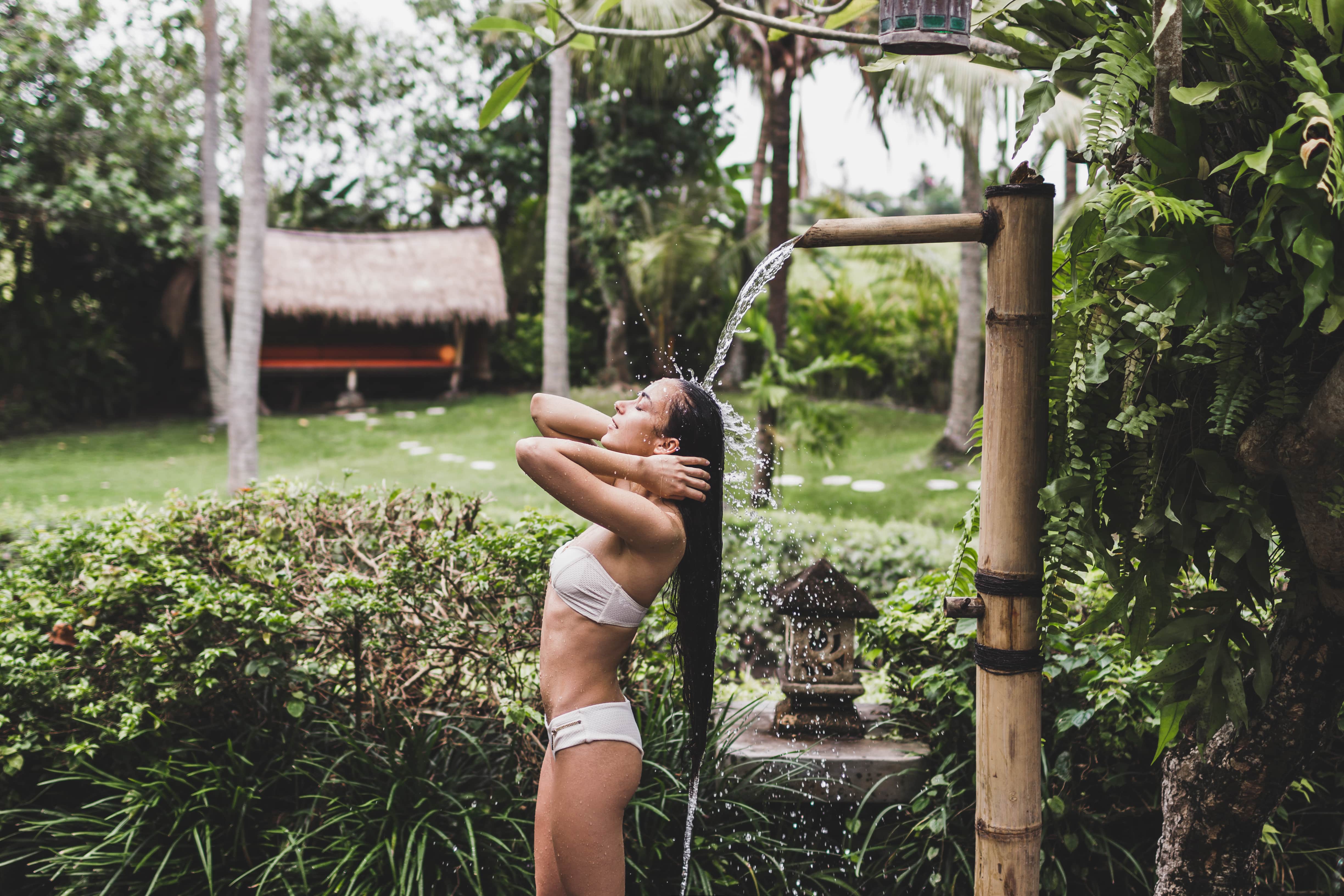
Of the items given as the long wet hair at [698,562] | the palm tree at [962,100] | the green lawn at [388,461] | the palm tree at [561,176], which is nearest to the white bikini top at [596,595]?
the long wet hair at [698,562]

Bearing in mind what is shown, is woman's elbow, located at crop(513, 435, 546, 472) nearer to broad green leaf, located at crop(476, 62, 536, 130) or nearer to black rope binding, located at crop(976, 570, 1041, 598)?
broad green leaf, located at crop(476, 62, 536, 130)

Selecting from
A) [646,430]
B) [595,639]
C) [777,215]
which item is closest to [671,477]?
[646,430]

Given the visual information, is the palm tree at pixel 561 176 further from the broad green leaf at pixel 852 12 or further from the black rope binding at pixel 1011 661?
the black rope binding at pixel 1011 661

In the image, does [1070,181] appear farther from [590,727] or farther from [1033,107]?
[590,727]

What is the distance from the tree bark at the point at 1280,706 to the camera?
68.9 inches

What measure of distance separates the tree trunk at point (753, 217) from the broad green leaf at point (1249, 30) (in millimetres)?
7150

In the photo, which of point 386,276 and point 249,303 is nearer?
point 249,303

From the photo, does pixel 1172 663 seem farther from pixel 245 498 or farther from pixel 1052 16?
pixel 245 498

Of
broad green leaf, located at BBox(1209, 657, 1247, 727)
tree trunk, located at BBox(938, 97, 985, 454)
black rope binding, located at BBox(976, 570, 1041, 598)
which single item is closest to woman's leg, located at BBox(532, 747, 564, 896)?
black rope binding, located at BBox(976, 570, 1041, 598)

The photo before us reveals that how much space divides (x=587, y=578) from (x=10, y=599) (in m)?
2.57

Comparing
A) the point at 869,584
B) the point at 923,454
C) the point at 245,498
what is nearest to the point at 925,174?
the point at 923,454

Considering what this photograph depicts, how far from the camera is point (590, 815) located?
7.13 ft

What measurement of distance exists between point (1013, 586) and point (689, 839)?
115 centimetres

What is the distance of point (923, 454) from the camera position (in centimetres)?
1201
